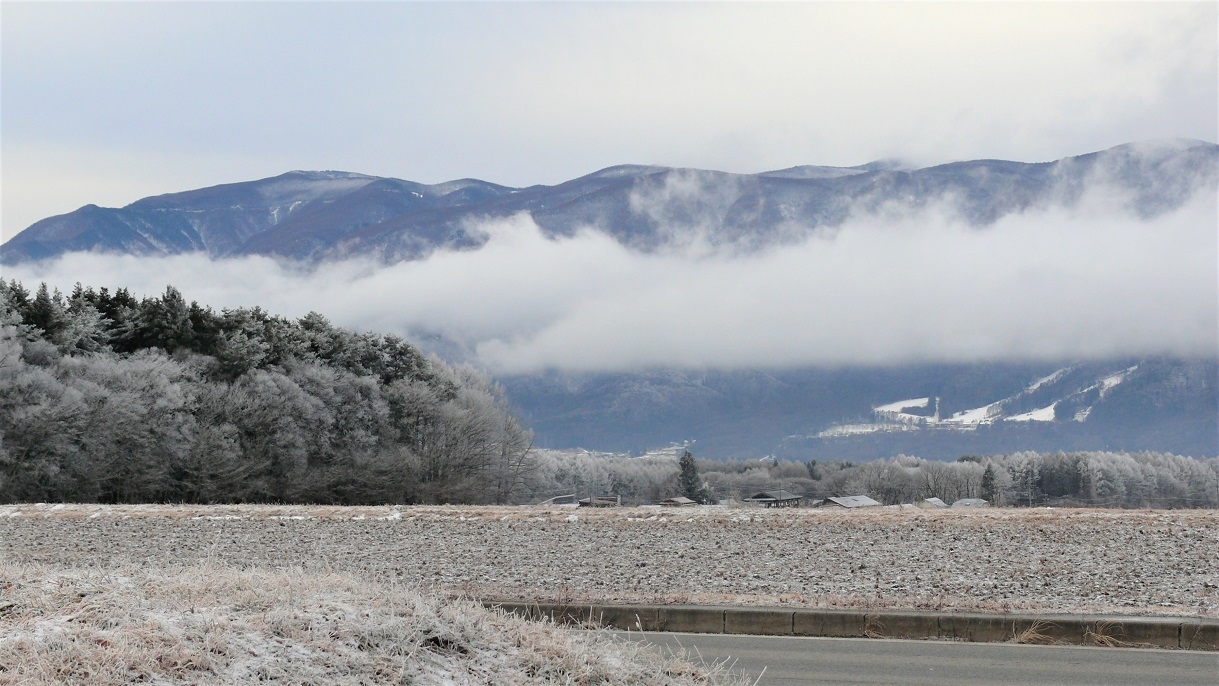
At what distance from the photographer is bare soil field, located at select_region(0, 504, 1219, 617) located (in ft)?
52.9

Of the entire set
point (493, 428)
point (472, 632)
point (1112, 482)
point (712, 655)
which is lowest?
point (1112, 482)

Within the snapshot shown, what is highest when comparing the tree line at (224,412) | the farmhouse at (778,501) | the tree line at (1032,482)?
the tree line at (224,412)

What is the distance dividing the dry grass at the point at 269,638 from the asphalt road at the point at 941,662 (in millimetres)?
2796

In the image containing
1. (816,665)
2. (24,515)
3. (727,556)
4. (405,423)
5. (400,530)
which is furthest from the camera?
(405,423)

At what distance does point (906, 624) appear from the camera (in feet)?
44.8

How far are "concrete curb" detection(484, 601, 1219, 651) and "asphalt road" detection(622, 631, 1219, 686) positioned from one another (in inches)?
13.1

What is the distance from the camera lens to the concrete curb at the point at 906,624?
12844mm

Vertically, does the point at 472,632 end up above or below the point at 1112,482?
above

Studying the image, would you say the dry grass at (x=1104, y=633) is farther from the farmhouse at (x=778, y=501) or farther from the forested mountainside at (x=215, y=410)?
the forested mountainside at (x=215, y=410)

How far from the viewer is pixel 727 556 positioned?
71.3 ft

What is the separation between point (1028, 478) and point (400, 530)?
116m

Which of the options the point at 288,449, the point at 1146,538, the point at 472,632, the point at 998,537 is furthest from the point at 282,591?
the point at 288,449

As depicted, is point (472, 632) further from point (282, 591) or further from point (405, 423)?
point (405, 423)

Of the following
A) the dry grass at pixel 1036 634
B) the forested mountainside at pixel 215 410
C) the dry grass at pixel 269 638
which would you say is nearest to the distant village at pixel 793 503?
the forested mountainside at pixel 215 410
